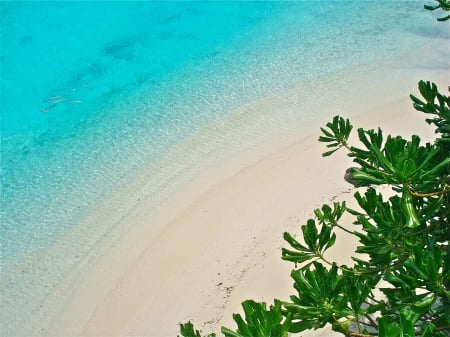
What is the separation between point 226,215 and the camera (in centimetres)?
834

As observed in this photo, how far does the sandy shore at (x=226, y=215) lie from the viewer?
7.04 m

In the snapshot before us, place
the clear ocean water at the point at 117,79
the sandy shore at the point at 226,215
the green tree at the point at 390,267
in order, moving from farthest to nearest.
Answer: the clear ocean water at the point at 117,79 → the sandy shore at the point at 226,215 → the green tree at the point at 390,267

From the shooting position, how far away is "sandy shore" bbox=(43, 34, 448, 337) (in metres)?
7.04

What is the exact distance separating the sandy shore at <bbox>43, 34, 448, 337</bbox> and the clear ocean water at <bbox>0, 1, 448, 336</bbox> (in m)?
0.51

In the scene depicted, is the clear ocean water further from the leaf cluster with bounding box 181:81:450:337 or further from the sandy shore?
the leaf cluster with bounding box 181:81:450:337

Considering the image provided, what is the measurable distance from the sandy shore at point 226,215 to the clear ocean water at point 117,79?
0.51m

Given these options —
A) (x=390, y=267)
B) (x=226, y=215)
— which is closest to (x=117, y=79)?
(x=226, y=215)

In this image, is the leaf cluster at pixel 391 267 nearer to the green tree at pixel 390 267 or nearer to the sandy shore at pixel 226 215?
the green tree at pixel 390 267

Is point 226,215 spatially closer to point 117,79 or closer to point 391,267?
point 391,267

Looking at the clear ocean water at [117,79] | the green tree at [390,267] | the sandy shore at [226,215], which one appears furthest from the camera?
the clear ocean water at [117,79]

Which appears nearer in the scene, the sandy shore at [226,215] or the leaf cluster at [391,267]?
the leaf cluster at [391,267]

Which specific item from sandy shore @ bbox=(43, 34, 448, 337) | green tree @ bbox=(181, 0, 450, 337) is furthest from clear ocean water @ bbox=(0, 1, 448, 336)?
green tree @ bbox=(181, 0, 450, 337)

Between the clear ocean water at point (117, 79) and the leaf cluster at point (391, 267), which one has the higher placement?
the leaf cluster at point (391, 267)

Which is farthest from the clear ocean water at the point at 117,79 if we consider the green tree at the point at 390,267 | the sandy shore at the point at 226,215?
the green tree at the point at 390,267
